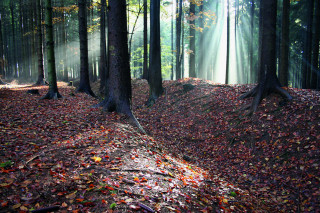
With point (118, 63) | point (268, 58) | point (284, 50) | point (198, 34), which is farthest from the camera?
point (198, 34)

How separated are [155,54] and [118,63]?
5.75m

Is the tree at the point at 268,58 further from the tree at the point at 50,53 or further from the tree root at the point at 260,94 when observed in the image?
the tree at the point at 50,53

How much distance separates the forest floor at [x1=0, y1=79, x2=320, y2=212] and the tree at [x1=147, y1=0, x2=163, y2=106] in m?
4.02

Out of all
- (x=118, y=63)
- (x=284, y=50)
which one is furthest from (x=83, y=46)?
(x=284, y=50)

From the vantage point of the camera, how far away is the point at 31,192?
112 inches

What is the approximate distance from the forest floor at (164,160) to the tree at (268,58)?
38cm

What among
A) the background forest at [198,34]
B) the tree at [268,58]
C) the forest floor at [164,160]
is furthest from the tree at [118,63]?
the background forest at [198,34]

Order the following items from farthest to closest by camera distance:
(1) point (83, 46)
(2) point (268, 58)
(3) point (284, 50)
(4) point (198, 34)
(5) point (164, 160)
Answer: (4) point (198, 34), (1) point (83, 46), (3) point (284, 50), (2) point (268, 58), (5) point (164, 160)

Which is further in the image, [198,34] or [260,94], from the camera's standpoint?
[198,34]

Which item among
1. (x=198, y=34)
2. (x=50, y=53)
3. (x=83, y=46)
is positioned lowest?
(x=50, y=53)

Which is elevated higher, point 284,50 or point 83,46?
point 83,46

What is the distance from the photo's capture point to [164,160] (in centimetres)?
552

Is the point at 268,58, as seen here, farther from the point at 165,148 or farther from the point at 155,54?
the point at 155,54

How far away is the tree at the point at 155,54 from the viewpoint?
1248cm
